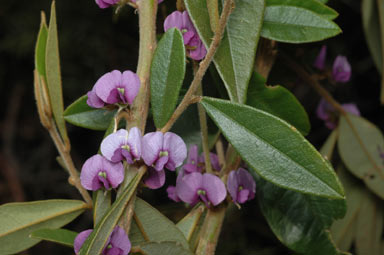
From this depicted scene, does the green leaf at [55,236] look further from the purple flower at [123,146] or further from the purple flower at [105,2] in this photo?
the purple flower at [105,2]

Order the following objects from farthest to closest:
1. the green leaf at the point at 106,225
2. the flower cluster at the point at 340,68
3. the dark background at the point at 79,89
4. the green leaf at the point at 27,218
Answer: the dark background at the point at 79,89 → the flower cluster at the point at 340,68 → the green leaf at the point at 27,218 → the green leaf at the point at 106,225

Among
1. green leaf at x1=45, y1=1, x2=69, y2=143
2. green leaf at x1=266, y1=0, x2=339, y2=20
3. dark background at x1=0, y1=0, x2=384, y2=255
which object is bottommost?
dark background at x1=0, y1=0, x2=384, y2=255

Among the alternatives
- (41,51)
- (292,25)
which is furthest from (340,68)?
(41,51)

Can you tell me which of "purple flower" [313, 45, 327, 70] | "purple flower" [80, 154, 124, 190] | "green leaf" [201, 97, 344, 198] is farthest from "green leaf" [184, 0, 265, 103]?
"purple flower" [313, 45, 327, 70]

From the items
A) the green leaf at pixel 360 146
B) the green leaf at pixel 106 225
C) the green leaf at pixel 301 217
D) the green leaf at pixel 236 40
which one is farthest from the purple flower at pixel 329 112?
the green leaf at pixel 106 225

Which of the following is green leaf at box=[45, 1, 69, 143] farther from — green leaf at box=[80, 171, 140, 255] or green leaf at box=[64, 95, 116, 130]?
green leaf at box=[80, 171, 140, 255]

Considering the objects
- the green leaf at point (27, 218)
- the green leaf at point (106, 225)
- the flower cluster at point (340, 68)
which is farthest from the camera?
the flower cluster at point (340, 68)
